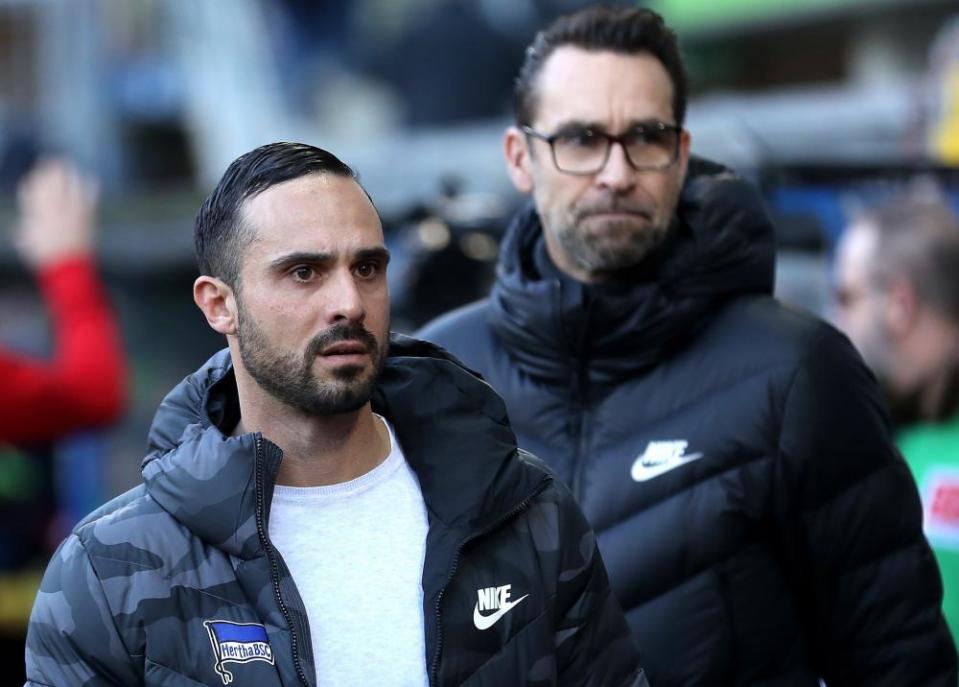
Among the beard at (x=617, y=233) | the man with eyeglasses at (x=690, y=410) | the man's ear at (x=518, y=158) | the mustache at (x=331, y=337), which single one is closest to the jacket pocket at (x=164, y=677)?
the mustache at (x=331, y=337)

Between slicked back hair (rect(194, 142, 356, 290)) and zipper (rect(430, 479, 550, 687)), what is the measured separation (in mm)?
512

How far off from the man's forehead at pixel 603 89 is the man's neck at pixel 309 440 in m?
1.02

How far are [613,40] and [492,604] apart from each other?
4.51 feet

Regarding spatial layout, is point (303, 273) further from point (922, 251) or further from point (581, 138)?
point (922, 251)

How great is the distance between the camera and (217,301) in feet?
7.83

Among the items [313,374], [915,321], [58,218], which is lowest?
[915,321]

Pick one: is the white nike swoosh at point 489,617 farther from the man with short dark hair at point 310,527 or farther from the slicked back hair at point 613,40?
the slicked back hair at point 613,40

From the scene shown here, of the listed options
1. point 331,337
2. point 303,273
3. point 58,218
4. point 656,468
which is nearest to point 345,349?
point 331,337

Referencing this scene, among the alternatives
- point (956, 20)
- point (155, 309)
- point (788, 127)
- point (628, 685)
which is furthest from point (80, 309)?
point (956, 20)

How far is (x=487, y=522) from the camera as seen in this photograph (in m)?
2.36

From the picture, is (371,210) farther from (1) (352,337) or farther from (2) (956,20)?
(2) (956,20)

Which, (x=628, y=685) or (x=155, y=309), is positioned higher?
(x=628, y=685)

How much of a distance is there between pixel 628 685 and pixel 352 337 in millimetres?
687

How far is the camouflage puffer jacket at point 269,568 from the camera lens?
214 centimetres
